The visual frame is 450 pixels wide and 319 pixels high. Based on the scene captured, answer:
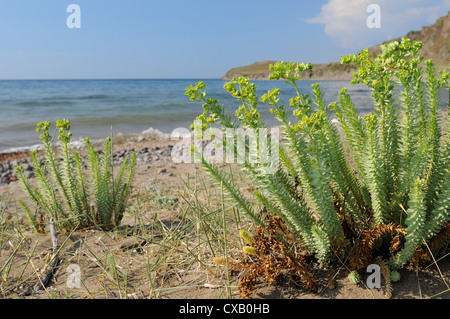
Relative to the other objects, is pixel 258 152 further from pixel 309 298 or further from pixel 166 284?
pixel 166 284

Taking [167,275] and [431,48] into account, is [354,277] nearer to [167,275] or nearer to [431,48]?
[167,275]

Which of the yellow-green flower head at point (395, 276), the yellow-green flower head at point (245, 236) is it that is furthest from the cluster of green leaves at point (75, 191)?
the yellow-green flower head at point (395, 276)

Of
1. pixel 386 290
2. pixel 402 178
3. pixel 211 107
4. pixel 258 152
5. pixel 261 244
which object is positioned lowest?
pixel 386 290

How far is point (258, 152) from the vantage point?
5.36ft

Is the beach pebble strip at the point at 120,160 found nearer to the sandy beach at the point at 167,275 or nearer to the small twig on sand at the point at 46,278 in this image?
the sandy beach at the point at 167,275

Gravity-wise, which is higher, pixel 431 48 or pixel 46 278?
A: pixel 431 48

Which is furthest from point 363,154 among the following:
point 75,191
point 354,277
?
point 75,191

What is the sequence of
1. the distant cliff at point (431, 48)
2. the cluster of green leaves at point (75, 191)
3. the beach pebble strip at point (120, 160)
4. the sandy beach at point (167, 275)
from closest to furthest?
the sandy beach at point (167, 275)
the cluster of green leaves at point (75, 191)
the beach pebble strip at point (120, 160)
the distant cliff at point (431, 48)

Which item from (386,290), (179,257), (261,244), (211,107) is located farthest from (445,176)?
(179,257)

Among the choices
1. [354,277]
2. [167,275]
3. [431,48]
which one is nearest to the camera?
[354,277]

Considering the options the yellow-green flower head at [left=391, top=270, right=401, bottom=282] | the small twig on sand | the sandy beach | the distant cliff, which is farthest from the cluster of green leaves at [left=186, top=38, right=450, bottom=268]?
the distant cliff

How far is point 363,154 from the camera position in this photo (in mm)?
1784

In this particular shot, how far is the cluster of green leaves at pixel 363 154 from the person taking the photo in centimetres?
162
